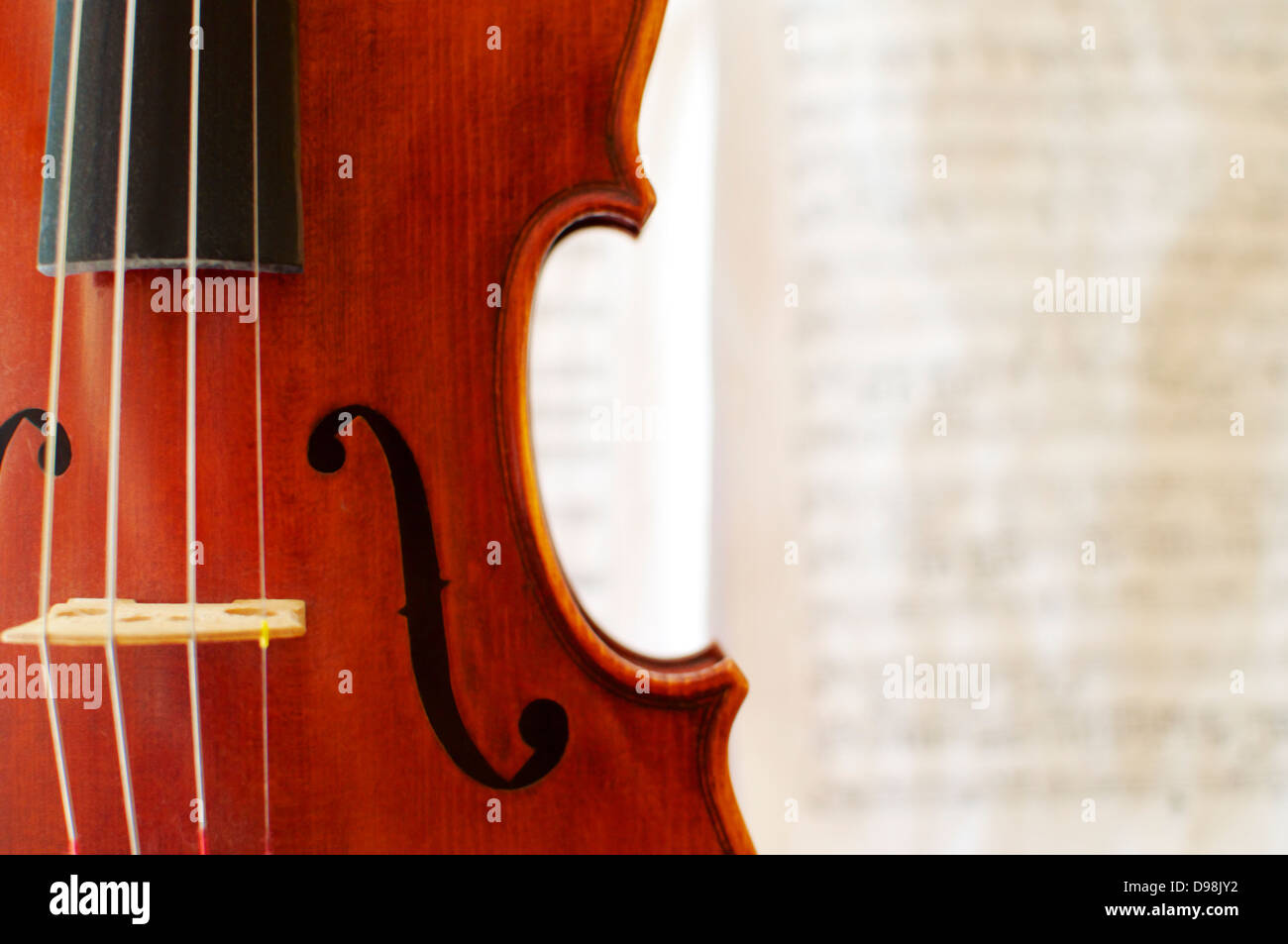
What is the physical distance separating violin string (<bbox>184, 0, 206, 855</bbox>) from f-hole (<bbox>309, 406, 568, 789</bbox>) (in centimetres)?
7

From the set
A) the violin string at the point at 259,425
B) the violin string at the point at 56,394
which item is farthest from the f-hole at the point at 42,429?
the violin string at the point at 259,425

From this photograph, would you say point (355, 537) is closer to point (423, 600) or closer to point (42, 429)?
point (423, 600)

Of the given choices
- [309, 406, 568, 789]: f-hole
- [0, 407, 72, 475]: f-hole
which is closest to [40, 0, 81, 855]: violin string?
[0, 407, 72, 475]: f-hole

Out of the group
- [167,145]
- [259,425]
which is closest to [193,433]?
[259,425]

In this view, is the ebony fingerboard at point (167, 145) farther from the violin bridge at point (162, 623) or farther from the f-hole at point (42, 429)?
the violin bridge at point (162, 623)

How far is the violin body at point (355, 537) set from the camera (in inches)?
20.2

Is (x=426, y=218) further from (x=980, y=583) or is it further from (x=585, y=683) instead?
(x=980, y=583)

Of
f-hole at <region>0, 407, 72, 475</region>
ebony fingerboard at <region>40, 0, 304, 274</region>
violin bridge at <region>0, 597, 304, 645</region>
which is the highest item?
ebony fingerboard at <region>40, 0, 304, 274</region>

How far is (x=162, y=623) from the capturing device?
1.65 ft

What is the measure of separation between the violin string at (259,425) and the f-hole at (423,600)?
31mm

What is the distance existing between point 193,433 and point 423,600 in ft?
0.52

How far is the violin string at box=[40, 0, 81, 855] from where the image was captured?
1.66 ft

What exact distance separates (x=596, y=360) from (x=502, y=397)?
0.37 metres

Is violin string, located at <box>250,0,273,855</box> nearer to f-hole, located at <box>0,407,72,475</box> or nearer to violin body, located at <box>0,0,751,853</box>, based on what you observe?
violin body, located at <box>0,0,751,853</box>
